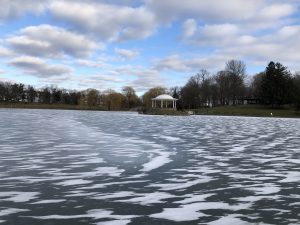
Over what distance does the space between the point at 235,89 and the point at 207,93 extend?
787cm

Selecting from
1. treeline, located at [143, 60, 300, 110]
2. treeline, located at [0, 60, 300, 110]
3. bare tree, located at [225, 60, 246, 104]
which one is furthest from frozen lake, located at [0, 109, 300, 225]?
bare tree, located at [225, 60, 246, 104]

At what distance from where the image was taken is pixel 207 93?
11075cm

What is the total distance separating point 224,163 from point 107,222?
605 centimetres

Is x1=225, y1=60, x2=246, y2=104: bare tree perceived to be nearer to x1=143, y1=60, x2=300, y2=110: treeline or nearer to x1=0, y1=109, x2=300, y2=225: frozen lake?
x1=143, y1=60, x2=300, y2=110: treeline

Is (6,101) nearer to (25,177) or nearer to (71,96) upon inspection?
(71,96)

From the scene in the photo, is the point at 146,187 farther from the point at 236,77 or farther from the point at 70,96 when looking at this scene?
the point at 70,96

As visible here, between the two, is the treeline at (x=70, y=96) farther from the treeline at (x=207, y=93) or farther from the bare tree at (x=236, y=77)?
the bare tree at (x=236, y=77)

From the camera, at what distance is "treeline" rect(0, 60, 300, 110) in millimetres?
87750

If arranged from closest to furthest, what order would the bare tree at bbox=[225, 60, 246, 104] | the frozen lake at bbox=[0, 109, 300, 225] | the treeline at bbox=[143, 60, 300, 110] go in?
1. the frozen lake at bbox=[0, 109, 300, 225]
2. the treeline at bbox=[143, 60, 300, 110]
3. the bare tree at bbox=[225, 60, 246, 104]

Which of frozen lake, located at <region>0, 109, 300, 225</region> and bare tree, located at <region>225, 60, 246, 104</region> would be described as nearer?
frozen lake, located at <region>0, 109, 300, 225</region>

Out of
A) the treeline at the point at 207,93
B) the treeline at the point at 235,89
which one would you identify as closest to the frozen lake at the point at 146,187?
the treeline at the point at 207,93

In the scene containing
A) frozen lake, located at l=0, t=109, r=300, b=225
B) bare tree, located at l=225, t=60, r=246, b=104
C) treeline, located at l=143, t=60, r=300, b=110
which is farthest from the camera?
bare tree, located at l=225, t=60, r=246, b=104

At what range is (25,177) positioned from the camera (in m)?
7.92

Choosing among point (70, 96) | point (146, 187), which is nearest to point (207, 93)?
point (70, 96)
